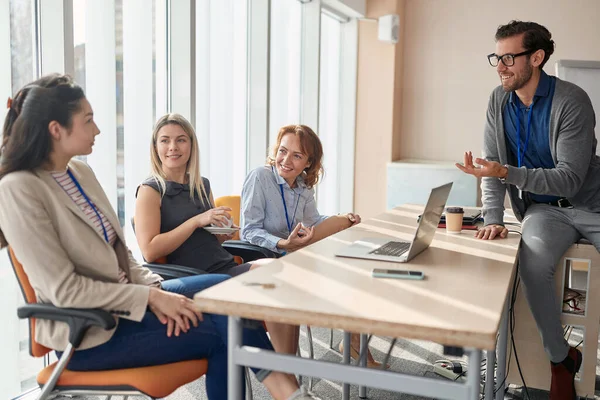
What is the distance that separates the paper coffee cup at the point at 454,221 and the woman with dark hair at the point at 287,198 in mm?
580

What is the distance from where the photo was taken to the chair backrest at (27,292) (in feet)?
5.55

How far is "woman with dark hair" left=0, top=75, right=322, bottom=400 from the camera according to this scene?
167 centimetres

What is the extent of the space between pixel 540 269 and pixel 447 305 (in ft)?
4.02

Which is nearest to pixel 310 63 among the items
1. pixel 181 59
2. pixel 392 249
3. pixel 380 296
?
pixel 181 59

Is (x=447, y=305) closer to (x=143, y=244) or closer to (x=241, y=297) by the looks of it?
(x=241, y=297)

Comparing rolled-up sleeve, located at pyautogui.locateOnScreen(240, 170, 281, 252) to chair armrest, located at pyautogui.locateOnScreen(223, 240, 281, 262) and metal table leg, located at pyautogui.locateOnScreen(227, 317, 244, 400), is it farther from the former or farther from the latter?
metal table leg, located at pyautogui.locateOnScreen(227, 317, 244, 400)

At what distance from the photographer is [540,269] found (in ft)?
8.30

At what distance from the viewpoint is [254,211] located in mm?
2889

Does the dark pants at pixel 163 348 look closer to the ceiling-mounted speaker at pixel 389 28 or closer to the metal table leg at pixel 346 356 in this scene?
the metal table leg at pixel 346 356

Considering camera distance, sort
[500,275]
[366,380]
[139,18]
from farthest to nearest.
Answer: [139,18]
[500,275]
[366,380]

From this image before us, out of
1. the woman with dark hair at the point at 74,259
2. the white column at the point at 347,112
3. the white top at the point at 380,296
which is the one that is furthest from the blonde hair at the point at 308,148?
the white column at the point at 347,112

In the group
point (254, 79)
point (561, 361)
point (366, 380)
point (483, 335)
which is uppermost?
point (254, 79)

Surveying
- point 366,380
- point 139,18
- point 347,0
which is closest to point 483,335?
point 366,380

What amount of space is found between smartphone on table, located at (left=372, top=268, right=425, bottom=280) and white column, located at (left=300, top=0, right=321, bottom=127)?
3.91 m
